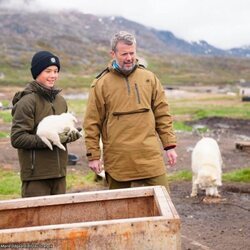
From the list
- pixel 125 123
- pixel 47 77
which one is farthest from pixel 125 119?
pixel 47 77

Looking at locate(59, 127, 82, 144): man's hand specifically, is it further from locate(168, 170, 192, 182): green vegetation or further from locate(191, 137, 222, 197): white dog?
locate(168, 170, 192, 182): green vegetation

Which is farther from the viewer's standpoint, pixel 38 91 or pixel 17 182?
pixel 17 182

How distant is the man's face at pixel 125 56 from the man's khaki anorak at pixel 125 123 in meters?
0.11

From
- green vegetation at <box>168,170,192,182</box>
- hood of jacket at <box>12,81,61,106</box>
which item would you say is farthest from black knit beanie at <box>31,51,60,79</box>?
green vegetation at <box>168,170,192,182</box>

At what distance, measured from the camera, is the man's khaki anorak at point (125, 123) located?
5602mm

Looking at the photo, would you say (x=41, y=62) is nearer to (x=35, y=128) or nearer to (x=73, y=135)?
(x=35, y=128)

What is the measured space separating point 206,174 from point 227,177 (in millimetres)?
1875

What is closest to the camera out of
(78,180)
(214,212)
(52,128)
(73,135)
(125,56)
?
(52,128)

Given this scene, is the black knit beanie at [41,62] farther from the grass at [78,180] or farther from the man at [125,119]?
the grass at [78,180]

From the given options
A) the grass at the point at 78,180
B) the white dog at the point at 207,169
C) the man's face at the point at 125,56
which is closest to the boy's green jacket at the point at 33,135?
the man's face at the point at 125,56

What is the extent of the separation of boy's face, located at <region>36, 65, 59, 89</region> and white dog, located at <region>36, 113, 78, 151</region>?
0.32m

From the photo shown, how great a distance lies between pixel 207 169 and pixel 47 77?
211 inches

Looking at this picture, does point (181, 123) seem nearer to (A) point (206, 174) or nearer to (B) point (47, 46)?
(A) point (206, 174)

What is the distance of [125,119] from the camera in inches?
221
